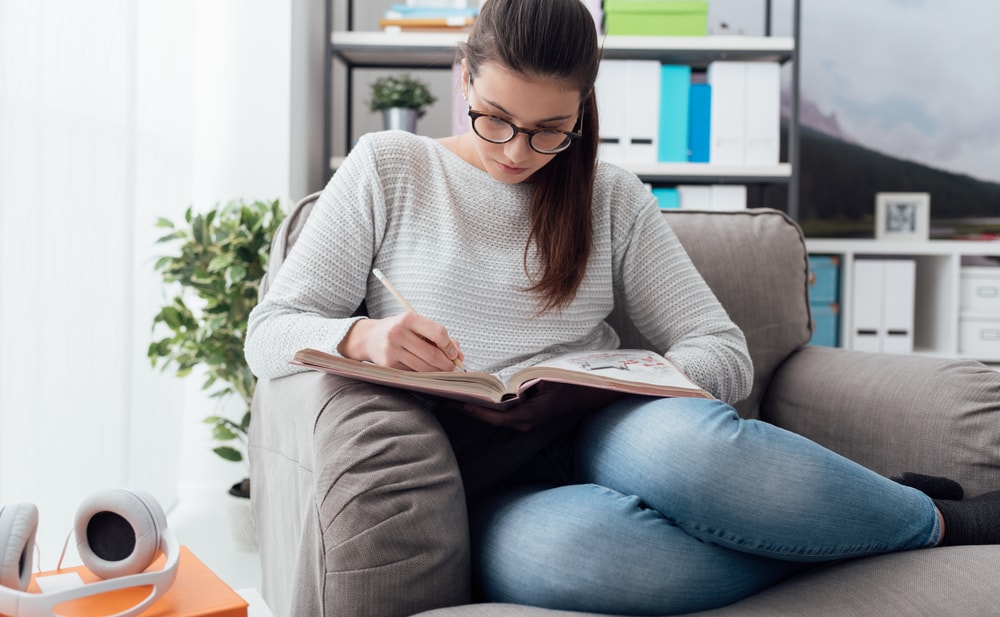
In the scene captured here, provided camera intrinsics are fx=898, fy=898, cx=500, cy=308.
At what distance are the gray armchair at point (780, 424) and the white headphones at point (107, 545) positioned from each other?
0.46ft

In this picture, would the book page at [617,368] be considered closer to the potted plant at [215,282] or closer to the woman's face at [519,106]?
the woman's face at [519,106]

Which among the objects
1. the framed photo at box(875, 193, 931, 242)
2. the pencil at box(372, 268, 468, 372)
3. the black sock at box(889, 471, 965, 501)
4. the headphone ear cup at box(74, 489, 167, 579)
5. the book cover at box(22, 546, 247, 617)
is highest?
the framed photo at box(875, 193, 931, 242)

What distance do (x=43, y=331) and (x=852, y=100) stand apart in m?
2.62

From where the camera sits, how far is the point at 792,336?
1479 mm

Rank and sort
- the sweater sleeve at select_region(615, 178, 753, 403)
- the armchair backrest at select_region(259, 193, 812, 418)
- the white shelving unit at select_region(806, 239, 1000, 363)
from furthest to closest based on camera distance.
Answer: the white shelving unit at select_region(806, 239, 1000, 363) → the armchair backrest at select_region(259, 193, 812, 418) → the sweater sleeve at select_region(615, 178, 753, 403)

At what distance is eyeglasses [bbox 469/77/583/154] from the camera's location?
1.17 meters

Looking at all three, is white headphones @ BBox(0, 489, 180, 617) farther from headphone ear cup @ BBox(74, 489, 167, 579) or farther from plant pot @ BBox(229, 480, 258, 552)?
plant pot @ BBox(229, 480, 258, 552)

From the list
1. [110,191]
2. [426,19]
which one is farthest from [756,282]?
[426,19]

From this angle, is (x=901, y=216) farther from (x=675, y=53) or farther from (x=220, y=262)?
(x=220, y=262)

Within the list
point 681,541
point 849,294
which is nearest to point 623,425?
point 681,541

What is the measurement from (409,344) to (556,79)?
1.34 feet

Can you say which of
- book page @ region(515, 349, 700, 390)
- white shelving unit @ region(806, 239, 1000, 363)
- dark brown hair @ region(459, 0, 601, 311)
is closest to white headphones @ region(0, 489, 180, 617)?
book page @ region(515, 349, 700, 390)

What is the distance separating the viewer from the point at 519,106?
1147mm

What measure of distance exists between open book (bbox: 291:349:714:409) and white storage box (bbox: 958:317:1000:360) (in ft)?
6.57
